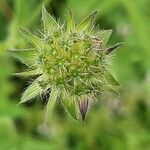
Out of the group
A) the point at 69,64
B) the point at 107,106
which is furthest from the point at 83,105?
the point at 107,106

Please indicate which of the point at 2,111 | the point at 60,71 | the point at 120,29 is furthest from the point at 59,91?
the point at 120,29

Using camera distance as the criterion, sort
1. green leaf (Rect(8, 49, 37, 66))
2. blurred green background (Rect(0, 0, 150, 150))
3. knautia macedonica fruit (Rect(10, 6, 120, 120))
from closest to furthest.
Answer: knautia macedonica fruit (Rect(10, 6, 120, 120))
green leaf (Rect(8, 49, 37, 66))
blurred green background (Rect(0, 0, 150, 150))

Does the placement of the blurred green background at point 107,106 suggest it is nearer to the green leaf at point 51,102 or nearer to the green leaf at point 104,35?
the green leaf at point 104,35

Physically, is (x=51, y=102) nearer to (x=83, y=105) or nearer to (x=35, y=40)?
(x=83, y=105)

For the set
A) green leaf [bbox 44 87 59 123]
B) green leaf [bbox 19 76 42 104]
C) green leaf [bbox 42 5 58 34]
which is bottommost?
green leaf [bbox 44 87 59 123]

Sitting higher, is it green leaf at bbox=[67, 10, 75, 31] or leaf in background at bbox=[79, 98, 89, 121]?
green leaf at bbox=[67, 10, 75, 31]

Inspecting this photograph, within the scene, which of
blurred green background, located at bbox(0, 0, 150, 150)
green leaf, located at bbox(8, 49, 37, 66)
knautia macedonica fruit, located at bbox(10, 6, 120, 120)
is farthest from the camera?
blurred green background, located at bbox(0, 0, 150, 150)

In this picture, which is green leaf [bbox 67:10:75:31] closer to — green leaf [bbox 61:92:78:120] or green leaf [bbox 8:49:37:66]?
green leaf [bbox 8:49:37:66]

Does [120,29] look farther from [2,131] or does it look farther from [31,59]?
[31,59]

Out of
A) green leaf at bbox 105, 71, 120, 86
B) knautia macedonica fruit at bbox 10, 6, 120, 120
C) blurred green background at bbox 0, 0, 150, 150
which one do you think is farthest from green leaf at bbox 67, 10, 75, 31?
blurred green background at bbox 0, 0, 150, 150
